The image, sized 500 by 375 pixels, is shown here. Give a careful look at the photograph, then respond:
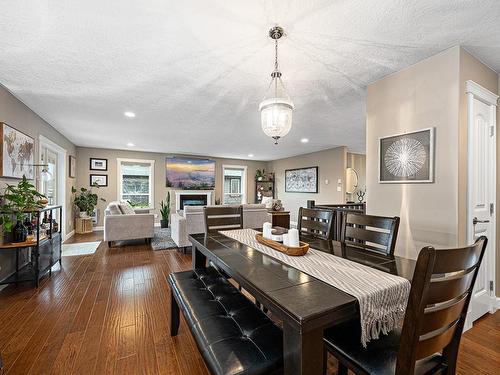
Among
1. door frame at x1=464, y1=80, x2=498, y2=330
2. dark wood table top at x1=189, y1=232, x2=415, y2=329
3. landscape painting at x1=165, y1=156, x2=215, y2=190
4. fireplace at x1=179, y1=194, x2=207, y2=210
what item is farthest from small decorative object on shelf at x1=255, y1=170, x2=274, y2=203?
dark wood table top at x1=189, y1=232, x2=415, y2=329

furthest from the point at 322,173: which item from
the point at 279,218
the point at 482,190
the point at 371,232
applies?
the point at 371,232

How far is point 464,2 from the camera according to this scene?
1.45 m

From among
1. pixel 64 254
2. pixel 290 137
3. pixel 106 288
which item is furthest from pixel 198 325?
pixel 290 137

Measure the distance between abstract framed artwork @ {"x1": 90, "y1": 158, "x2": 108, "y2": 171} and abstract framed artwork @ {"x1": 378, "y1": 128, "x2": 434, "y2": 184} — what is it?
23.6ft

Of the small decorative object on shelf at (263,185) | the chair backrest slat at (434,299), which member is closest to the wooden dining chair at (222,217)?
the chair backrest slat at (434,299)

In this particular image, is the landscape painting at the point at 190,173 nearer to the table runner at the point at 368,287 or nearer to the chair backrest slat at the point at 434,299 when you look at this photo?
the table runner at the point at 368,287

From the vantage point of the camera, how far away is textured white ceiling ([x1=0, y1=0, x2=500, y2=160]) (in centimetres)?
152

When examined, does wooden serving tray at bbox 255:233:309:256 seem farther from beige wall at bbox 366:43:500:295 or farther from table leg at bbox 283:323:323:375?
beige wall at bbox 366:43:500:295

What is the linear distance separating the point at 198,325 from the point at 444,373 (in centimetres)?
116

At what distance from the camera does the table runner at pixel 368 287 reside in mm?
958

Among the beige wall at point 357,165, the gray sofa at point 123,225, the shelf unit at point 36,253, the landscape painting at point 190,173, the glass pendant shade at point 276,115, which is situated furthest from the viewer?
the landscape painting at point 190,173

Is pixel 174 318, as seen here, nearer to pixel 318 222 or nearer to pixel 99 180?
pixel 318 222

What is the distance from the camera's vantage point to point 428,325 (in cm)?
85

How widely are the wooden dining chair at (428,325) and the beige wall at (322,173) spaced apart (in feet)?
18.3
